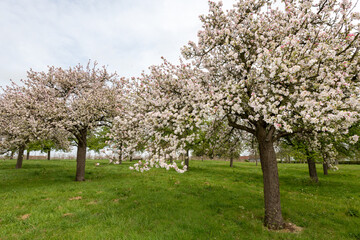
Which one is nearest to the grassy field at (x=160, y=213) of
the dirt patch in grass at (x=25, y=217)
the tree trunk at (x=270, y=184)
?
the dirt patch in grass at (x=25, y=217)

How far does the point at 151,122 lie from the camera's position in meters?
→ 8.30

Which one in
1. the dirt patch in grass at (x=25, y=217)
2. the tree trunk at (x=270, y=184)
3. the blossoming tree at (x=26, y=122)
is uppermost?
the blossoming tree at (x=26, y=122)

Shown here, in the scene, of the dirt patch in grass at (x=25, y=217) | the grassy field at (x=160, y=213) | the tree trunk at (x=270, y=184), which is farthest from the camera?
the dirt patch in grass at (x=25, y=217)

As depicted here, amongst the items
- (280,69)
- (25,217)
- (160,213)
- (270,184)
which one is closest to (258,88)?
(280,69)

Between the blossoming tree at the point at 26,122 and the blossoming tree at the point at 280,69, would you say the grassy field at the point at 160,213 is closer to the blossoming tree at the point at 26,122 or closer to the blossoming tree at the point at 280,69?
the blossoming tree at the point at 280,69

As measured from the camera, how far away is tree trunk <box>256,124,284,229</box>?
8484mm

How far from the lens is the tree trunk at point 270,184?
8484 millimetres

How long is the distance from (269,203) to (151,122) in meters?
6.60

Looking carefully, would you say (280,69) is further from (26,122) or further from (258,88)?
(26,122)

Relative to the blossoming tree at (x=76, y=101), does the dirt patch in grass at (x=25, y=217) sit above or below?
below

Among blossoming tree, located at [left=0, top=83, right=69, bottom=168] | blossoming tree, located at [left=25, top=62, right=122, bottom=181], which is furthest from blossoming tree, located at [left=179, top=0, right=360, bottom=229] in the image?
blossoming tree, located at [left=0, top=83, right=69, bottom=168]

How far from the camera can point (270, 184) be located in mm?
8914

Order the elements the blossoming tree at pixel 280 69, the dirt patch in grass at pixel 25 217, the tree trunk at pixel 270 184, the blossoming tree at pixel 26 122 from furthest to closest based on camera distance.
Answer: the blossoming tree at pixel 26 122 < the dirt patch in grass at pixel 25 217 < the tree trunk at pixel 270 184 < the blossoming tree at pixel 280 69

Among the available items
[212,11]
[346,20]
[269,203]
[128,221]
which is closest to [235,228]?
[269,203]
